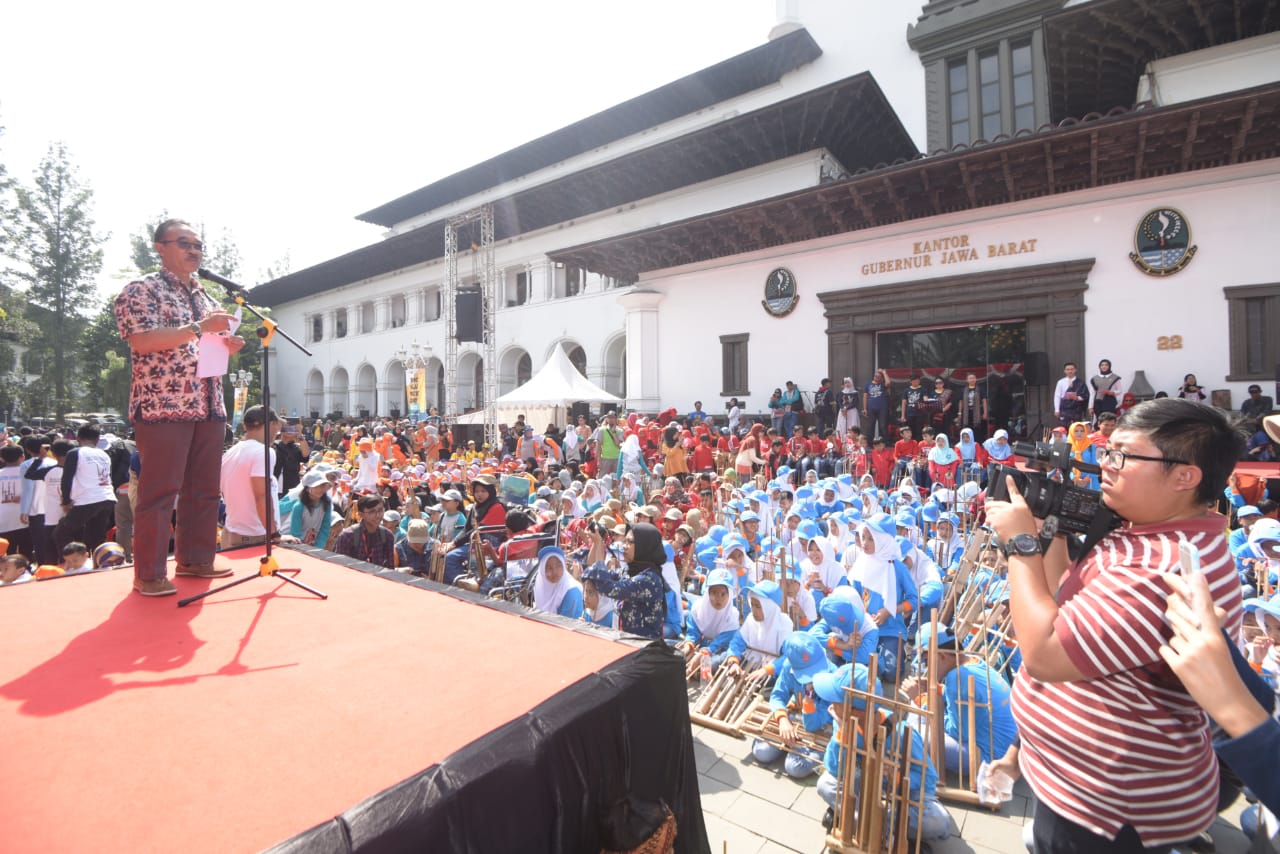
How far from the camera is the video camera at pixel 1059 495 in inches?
64.0

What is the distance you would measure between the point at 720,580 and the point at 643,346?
495 inches

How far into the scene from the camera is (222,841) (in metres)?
1.33

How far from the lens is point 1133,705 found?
4.84 ft

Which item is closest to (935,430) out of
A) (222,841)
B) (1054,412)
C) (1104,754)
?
(1054,412)

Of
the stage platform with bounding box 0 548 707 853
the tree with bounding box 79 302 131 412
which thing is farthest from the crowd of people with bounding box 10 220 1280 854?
the tree with bounding box 79 302 131 412

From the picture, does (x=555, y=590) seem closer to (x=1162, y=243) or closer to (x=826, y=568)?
(x=826, y=568)

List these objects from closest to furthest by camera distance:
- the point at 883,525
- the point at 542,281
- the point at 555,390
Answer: the point at 883,525, the point at 555,390, the point at 542,281

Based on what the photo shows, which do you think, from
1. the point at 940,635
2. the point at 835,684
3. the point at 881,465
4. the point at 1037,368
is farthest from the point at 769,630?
the point at 1037,368

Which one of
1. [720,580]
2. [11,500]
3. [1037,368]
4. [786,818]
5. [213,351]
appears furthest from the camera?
[1037,368]

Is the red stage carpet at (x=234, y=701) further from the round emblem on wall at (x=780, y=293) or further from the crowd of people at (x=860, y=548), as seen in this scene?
the round emblem on wall at (x=780, y=293)

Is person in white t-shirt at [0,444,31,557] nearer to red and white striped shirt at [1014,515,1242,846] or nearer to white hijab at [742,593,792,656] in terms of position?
white hijab at [742,593,792,656]

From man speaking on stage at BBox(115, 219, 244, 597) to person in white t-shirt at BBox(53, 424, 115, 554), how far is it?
562cm

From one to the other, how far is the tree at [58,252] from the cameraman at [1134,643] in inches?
1703

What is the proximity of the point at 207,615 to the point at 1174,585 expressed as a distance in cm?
328
